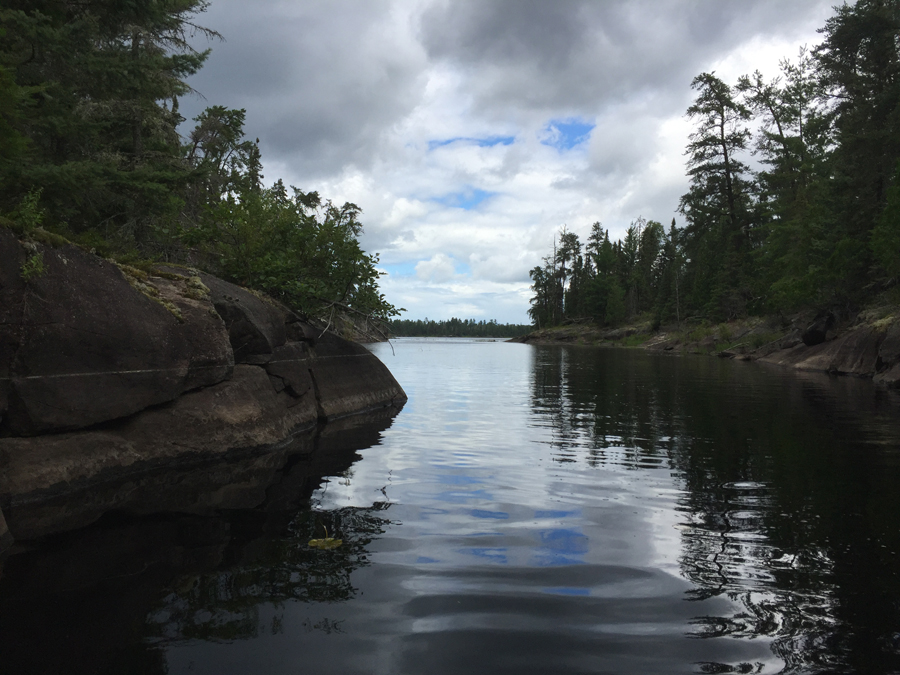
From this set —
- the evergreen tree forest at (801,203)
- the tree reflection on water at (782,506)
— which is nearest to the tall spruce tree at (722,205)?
the evergreen tree forest at (801,203)

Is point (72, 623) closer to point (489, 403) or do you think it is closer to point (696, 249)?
point (489, 403)

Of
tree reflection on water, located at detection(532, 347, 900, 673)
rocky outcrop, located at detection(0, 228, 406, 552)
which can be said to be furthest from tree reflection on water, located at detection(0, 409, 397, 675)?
tree reflection on water, located at detection(532, 347, 900, 673)

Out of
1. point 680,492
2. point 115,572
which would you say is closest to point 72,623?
point 115,572

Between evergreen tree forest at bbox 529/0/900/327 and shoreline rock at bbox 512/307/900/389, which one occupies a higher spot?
evergreen tree forest at bbox 529/0/900/327

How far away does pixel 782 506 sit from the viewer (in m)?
6.48

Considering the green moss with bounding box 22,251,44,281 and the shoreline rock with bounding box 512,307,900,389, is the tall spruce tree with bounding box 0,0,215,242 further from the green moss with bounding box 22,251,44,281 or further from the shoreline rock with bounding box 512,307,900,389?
the shoreline rock with bounding box 512,307,900,389

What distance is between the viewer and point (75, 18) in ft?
41.3

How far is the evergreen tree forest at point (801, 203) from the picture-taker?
2911cm

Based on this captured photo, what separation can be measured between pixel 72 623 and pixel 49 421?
377cm

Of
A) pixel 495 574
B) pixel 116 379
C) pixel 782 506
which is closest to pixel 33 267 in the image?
pixel 116 379

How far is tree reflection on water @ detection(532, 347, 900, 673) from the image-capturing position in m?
3.73

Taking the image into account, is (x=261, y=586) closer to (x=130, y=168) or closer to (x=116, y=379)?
(x=116, y=379)

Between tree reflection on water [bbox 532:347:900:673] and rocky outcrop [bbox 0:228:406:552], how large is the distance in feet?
18.1

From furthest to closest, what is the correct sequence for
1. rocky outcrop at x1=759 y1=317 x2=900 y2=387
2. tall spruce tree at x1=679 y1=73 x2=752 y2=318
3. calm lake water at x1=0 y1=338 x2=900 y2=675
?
tall spruce tree at x1=679 y1=73 x2=752 y2=318
rocky outcrop at x1=759 y1=317 x2=900 y2=387
calm lake water at x1=0 y1=338 x2=900 y2=675
